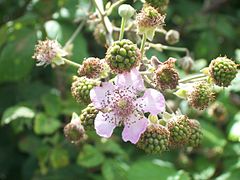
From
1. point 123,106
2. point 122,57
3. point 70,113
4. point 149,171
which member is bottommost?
point 149,171

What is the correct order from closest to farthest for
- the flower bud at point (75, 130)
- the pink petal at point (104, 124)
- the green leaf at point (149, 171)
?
the pink petal at point (104, 124) < the flower bud at point (75, 130) < the green leaf at point (149, 171)

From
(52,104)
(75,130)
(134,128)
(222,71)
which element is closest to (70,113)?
(52,104)

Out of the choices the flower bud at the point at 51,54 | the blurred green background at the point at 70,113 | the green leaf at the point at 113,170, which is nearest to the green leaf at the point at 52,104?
the blurred green background at the point at 70,113

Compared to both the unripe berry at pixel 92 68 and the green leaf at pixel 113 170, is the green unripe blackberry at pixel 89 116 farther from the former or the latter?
the green leaf at pixel 113 170

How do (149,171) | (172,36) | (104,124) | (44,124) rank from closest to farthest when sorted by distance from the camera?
(104,124), (172,36), (149,171), (44,124)

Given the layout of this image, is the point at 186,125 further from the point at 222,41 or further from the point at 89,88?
the point at 222,41

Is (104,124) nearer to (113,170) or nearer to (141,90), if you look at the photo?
(141,90)
